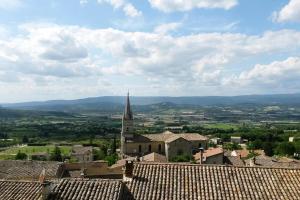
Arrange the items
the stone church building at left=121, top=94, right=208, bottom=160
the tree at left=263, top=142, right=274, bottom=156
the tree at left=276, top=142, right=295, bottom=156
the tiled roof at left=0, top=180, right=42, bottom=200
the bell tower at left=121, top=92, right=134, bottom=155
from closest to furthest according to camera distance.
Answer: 1. the tiled roof at left=0, top=180, right=42, bottom=200
2. the bell tower at left=121, top=92, right=134, bottom=155
3. the stone church building at left=121, top=94, right=208, bottom=160
4. the tree at left=276, top=142, right=295, bottom=156
5. the tree at left=263, top=142, right=274, bottom=156

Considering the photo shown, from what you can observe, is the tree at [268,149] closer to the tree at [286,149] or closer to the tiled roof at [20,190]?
the tree at [286,149]

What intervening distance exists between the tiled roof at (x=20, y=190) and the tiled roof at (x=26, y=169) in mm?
18384

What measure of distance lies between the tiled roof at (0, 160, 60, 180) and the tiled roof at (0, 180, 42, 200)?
18.4 metres

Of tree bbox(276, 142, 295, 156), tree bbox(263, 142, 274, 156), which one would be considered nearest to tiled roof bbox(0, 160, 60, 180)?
tree bbox(276, 142, 295, 156)

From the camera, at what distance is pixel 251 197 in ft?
53.7

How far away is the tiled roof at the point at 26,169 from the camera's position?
36562mm

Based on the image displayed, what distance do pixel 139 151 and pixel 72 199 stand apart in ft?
237

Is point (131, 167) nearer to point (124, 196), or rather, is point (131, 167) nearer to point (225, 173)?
point (124, 196)

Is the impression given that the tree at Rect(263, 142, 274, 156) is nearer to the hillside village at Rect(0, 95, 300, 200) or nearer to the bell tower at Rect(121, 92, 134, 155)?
the bell tower at Rect(121, 92, 134, 155)

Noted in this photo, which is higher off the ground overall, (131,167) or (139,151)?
(131,167)

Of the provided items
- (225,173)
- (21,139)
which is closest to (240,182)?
(225,173)

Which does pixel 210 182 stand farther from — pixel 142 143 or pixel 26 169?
pixel 142 143

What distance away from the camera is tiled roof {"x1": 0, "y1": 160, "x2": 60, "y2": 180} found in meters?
36.6

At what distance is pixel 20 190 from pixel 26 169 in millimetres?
21564
